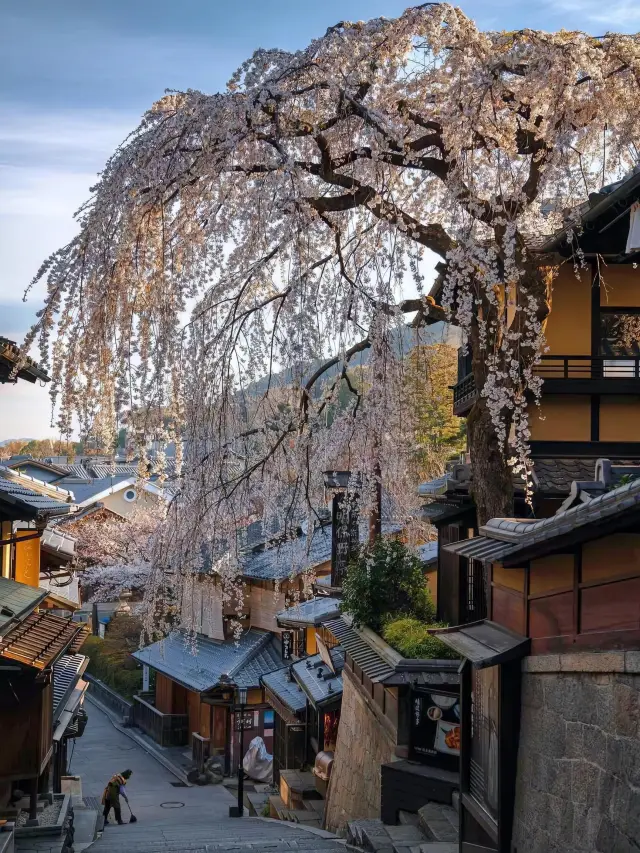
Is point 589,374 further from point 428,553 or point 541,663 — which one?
point 428,553

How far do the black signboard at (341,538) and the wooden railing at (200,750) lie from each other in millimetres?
10887

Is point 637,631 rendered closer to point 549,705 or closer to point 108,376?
point 549,705

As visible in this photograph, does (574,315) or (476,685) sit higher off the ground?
(574,315)

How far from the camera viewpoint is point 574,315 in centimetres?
1234

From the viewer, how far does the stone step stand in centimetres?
1056

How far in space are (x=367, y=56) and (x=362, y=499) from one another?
6.83 meters

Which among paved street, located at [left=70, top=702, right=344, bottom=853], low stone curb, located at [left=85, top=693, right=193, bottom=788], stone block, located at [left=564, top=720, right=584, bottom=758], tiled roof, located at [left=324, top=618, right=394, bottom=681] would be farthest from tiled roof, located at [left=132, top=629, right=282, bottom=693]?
stone block, located at [left=564, top=720, right=584, bottom=758]

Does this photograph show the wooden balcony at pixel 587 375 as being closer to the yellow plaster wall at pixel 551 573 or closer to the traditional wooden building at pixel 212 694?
the yellow plaster wall at pixel 551 573

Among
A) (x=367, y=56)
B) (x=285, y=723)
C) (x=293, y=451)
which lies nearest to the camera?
(x=367, y=56)

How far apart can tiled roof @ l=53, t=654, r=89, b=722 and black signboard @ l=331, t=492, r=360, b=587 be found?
6.22 metres

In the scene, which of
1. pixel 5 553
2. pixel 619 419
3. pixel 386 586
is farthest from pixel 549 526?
pixel 5 553

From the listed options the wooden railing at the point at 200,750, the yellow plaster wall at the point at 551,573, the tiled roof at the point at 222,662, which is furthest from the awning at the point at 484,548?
the wooden railing at the point at 200,750

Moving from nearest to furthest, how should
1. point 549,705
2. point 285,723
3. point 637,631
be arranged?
point 637,631, point 549,705, point 285,723

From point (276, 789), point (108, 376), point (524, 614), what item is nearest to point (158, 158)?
point (108, 376)
